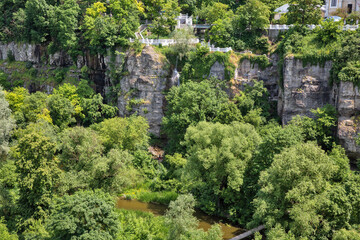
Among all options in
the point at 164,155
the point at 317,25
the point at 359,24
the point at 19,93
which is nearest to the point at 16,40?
the point at 19,93

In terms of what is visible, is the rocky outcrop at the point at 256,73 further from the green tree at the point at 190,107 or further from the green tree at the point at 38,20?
the green tree at the point at 38,20

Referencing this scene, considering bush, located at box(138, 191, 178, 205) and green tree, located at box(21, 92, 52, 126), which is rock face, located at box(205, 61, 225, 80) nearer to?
bush, located at box(138, 191, 178, 205)

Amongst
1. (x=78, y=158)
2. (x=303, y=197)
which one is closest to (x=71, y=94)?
(x=78, y=158)

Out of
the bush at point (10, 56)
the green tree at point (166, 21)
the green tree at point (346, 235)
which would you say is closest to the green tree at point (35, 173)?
the green tree at point (346, 235)

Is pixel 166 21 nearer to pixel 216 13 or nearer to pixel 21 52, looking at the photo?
pixel 216 13

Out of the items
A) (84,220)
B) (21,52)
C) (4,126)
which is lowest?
(84,220)
